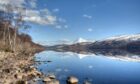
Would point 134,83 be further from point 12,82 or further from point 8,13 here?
point 8,13

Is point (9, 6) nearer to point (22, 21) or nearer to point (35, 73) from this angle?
point (22, 21)

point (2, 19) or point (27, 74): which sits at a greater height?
point (2, 19)

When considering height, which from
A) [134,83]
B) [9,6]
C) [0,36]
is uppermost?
[9,6]

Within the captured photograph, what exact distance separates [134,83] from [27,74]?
1550 centimetres

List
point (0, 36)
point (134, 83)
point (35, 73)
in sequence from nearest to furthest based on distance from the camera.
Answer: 1. point (134, 83)
2. point (35, 73)
3. point (0, 36)

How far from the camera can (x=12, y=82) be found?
26.9 m

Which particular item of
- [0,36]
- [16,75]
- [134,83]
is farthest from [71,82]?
Answer: [0,36]

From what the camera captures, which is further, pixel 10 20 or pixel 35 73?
pixel 10 20

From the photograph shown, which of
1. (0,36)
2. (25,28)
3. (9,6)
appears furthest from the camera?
(0,36)

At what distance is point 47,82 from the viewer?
31.2 meters

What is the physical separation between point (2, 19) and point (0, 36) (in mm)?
15400

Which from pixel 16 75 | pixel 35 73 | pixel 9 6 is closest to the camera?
pixel 16 75

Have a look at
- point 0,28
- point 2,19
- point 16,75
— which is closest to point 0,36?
point 0,28

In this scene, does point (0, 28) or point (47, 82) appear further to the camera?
point (0, 28)
